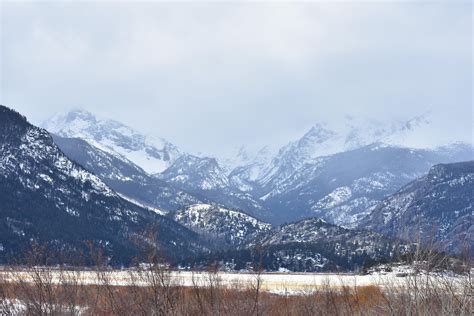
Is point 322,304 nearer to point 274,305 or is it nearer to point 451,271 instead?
point 274,305

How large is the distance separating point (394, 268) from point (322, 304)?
1533 cm

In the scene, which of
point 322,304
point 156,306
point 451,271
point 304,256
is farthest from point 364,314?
point 304,256

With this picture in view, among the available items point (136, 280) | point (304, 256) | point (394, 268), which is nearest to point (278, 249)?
point (304, 256)

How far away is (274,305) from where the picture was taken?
59.2 meters

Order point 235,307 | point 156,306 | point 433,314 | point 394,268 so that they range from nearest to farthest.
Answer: point 433,314 < point 156,306 < point 235,307 < point 394,268

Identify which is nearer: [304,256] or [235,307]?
[235,307]

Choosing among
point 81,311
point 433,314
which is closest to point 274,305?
point 81,311

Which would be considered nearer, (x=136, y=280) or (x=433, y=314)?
(x=433, y=314)

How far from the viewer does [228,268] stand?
172500mm

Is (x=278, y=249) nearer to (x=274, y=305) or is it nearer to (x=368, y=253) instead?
(x=368, y=253)

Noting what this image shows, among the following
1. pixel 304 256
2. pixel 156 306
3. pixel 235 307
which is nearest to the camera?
pixel 156 306

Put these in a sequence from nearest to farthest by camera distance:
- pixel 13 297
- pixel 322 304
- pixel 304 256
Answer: pixel 13 297 < pixel 322 304 < pixel 304 256

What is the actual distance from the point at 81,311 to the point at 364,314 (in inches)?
984

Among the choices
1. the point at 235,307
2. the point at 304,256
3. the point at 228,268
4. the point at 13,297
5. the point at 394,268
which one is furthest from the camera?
the point at 304,256
